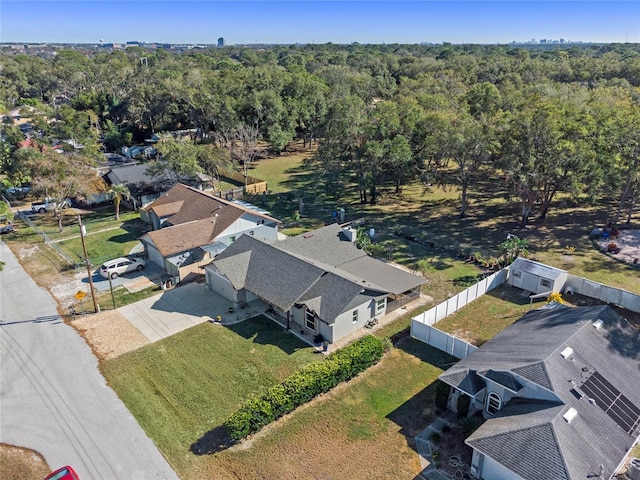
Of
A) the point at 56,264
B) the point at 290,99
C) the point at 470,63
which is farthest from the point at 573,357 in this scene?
the point at 470,63

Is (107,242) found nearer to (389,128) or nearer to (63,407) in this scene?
(63,407)

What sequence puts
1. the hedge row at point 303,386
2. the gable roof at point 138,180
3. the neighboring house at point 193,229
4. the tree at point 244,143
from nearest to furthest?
the hedge row at point 303,386, the neighboring house at point 193,229, the gable roof at point 138,180, the tree at point 244,143

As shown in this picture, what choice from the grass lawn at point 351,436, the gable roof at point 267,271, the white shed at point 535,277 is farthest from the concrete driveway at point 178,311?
the white shed at point 535,277

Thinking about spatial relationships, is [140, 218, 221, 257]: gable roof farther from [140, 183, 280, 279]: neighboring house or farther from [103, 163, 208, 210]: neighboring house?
[103, 163, 208, 210]: neighboring house

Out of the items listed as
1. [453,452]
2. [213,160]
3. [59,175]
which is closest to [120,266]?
[59,175]

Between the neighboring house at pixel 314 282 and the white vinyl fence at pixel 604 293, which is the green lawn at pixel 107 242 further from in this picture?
the white vinyl fence at pixel 604 293
